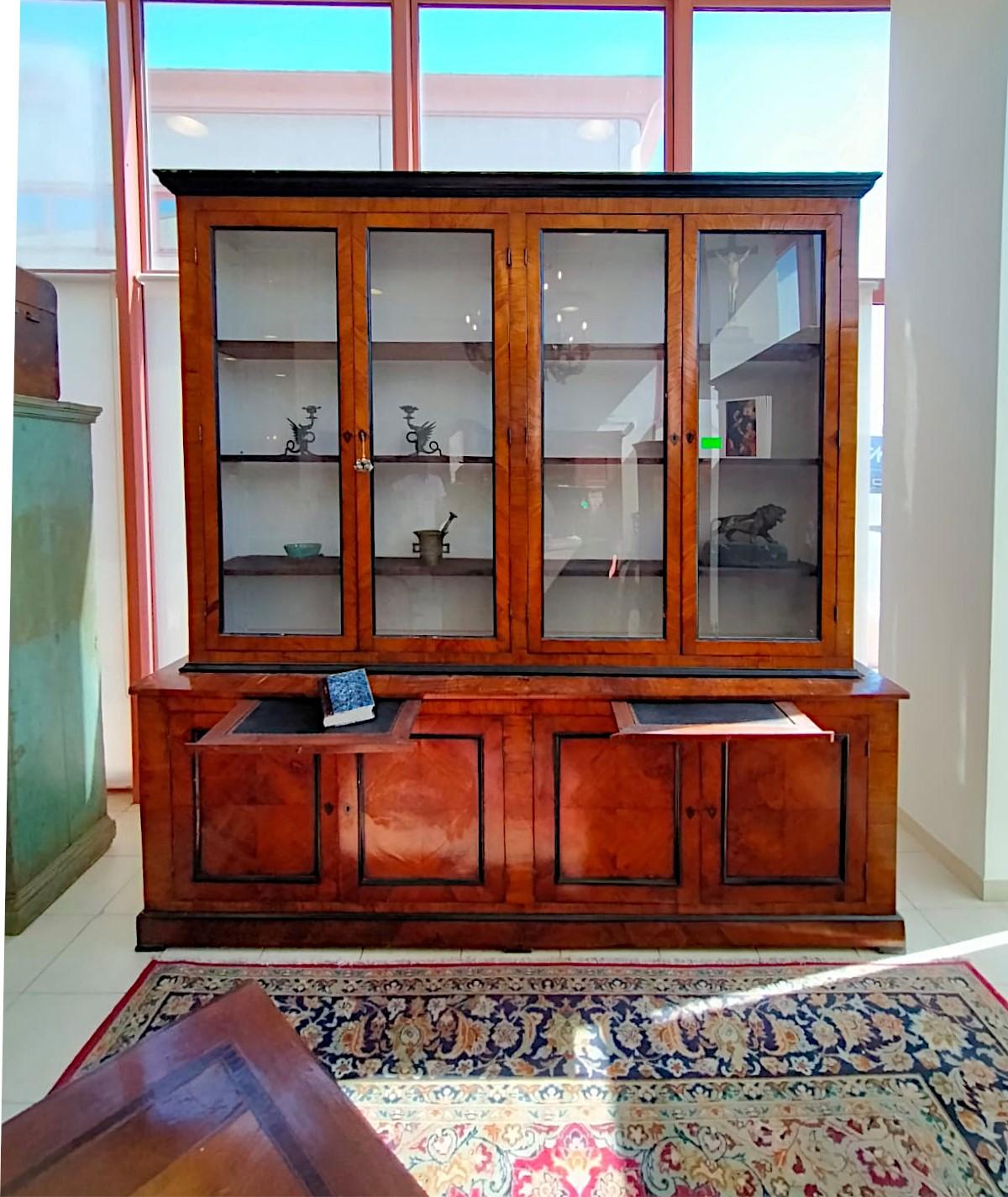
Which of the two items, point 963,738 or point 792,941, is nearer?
point 792,941

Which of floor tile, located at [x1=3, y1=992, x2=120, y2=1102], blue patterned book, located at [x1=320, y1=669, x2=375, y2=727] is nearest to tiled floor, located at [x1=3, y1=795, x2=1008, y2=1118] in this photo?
floor tile, located at [x1=3, y1=992, x2=120, y2=1102]

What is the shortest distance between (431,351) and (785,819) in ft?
6.12

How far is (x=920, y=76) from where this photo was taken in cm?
302

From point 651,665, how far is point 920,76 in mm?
2449

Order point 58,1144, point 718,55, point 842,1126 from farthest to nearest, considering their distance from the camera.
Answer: point 718,55
point 842,1126
point 58,1144

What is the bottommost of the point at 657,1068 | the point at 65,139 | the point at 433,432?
the point at 657,1068

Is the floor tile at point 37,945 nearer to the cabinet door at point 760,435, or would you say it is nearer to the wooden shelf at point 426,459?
the wooden shelf at point 426,459

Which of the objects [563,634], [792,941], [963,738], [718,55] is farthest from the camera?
[718,55]

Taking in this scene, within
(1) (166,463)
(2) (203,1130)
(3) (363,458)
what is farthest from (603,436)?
(2) (203,1130)

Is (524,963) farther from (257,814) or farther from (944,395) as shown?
(944,395)

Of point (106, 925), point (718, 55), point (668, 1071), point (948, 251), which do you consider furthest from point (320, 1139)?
point (718, 55)

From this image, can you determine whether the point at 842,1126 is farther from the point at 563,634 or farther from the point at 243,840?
the point at 243,840

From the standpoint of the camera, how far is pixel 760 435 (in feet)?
8.66

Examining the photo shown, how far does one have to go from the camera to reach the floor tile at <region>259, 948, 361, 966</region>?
242 centimetres
